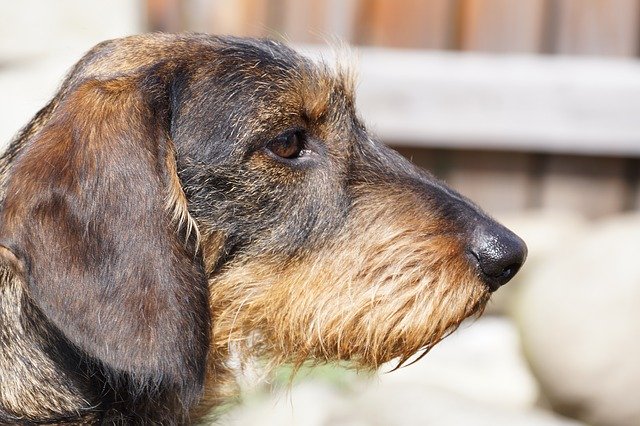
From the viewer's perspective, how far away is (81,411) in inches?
135

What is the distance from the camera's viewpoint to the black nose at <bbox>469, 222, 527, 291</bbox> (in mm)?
3625

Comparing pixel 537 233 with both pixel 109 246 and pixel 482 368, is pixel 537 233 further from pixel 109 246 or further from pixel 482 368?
pixel 109 246

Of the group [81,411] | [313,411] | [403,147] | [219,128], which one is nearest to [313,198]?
[219,128]

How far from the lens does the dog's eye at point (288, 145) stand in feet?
12.1

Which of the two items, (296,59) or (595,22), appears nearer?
(296,59)

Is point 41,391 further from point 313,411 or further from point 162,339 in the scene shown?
point 313,411

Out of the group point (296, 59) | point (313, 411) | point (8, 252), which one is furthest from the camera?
point (313, 411)

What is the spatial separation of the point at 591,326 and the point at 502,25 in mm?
2841

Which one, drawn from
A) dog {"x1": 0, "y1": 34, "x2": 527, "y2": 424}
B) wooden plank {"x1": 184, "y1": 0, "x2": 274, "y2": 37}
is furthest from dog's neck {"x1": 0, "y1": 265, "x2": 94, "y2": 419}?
wooden plank {"x1": 184, "y1": 0, "x2": 274, "y2": 37}

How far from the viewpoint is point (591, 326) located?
20.1 ft

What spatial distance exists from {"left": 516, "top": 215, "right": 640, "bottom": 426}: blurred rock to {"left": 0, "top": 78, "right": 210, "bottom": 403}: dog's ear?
3.27 m

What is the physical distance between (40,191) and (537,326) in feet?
13.1

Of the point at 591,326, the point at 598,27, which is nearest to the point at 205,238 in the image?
the point at 591,326

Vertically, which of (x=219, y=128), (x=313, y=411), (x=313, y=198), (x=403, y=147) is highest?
(x=219, y=128)
